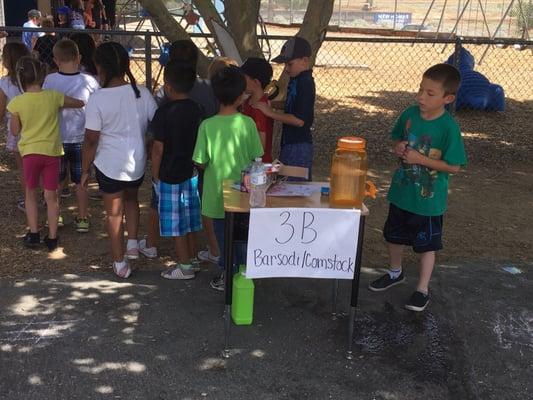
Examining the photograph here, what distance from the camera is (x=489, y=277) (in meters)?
4.74

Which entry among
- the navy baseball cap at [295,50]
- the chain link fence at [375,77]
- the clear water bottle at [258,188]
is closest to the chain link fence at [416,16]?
the chain link fence at [375,77]

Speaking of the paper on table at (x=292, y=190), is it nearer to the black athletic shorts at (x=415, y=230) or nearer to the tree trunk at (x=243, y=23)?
the black athletic shorts at (x=415, y=230)

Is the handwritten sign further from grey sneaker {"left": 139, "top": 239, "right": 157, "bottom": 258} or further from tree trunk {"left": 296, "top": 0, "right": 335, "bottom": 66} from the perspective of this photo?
tree trunk {"left": 296, "top": 0, "right": 335, "bottom": 66}

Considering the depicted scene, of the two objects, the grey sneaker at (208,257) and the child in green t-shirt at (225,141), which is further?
the grey sneaker at (208,257)

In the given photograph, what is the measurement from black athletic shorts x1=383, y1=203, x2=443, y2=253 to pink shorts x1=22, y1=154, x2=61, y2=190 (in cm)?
251

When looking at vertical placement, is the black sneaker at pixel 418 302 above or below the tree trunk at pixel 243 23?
below

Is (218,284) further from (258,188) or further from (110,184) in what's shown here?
(258,188)

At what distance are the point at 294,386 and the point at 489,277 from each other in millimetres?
2077

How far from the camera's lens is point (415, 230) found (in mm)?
4125

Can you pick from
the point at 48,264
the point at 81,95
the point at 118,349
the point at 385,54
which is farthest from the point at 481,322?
the point at 385,54

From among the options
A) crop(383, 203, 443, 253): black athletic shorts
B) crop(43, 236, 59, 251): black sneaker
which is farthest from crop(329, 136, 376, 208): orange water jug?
crop(43, 236, 59, 251): black sneaker

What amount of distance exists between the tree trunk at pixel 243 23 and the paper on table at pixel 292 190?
2019 mm

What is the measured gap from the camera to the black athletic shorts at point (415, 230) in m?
4.07

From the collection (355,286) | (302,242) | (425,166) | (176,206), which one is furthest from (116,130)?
(425,166)
